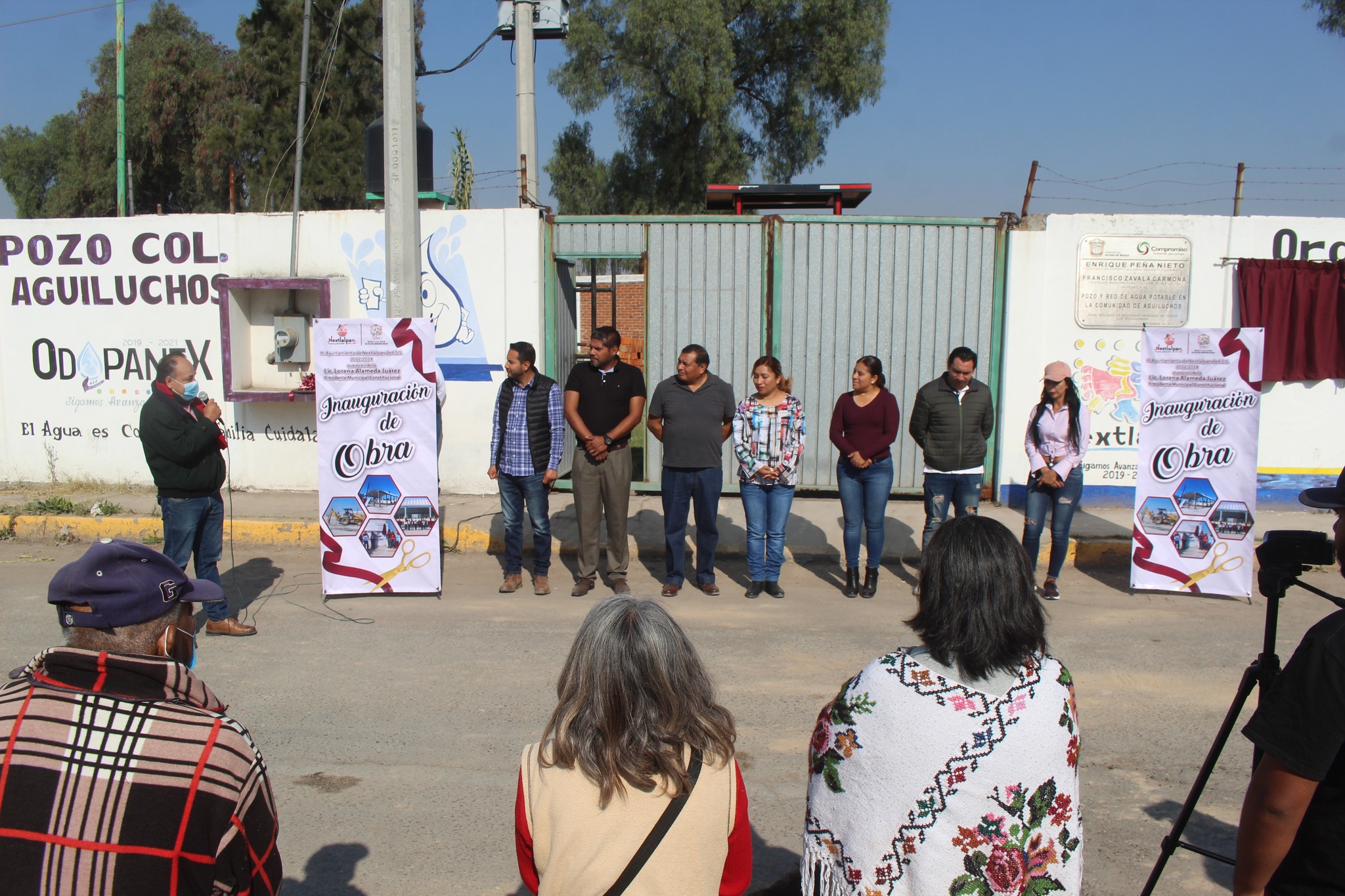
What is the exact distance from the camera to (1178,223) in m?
9.25

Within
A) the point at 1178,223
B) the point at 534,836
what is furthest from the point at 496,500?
the point at 534,836

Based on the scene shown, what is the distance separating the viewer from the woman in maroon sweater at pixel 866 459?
7035 mm

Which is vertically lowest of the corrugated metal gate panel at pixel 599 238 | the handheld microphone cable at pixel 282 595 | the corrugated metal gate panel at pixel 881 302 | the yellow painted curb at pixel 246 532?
the handheld microphone cable at pixel 282 595

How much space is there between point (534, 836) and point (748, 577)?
5.96 m

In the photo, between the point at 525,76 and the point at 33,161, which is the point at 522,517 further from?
the point at 33,161

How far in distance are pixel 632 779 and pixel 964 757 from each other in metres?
0.69

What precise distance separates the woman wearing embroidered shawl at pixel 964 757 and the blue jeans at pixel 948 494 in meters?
5.21

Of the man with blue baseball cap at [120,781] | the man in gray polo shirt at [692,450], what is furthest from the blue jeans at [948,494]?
the man with blue baseball cap at [120,781]

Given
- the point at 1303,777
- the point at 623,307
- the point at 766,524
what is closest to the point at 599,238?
the point at 766,524

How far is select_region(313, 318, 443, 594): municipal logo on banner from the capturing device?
6.89 meters

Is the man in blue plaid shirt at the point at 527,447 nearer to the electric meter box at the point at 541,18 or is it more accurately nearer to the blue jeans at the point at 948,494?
the blue jeans at the point at 948,494

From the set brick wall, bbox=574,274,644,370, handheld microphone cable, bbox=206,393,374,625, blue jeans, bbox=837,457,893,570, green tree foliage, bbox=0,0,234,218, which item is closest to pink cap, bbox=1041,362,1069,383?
blue jeans, bbox=837,457,893,570

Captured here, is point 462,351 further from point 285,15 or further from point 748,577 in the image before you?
point 285,15

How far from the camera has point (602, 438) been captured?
7.08m
